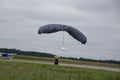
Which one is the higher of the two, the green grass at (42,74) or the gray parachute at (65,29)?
the gray parachute at (65,29)

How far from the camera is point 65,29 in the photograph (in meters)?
35.1

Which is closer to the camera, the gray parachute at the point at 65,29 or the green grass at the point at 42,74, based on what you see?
the green grass at the point at 42,74

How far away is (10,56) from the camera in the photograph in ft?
198

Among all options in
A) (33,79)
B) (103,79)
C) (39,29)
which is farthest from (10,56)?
(33,79)

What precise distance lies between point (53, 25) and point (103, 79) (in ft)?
38.1

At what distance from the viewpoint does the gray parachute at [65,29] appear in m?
34.2

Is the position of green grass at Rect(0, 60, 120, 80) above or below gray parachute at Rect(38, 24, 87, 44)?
below

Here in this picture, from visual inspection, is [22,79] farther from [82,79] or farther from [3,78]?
[82,79]

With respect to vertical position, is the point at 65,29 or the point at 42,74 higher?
the point at 65,29

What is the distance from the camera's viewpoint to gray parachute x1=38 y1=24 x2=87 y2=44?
112 feet

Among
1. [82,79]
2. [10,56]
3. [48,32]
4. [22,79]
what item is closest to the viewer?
[22,79]

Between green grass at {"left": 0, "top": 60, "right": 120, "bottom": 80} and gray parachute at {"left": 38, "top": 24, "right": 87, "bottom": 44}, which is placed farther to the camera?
gray parachute at {"left": 38, "top": 24, "right": 87, "bottom": 44}

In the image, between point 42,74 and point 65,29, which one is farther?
point 65,29

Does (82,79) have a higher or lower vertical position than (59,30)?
lower
